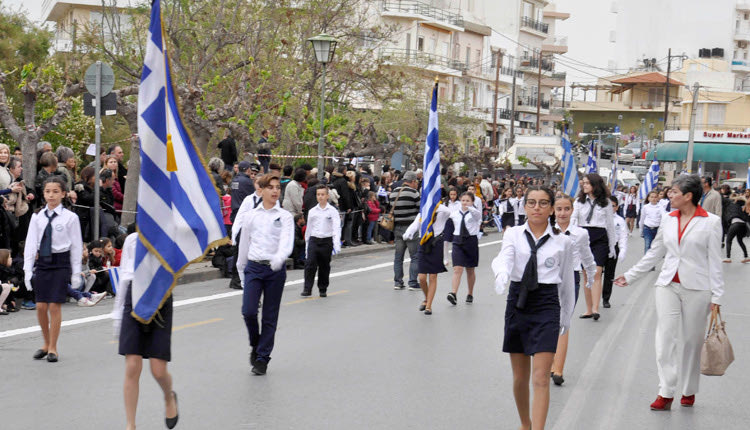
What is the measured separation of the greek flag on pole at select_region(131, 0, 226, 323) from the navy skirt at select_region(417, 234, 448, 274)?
24.8 feet

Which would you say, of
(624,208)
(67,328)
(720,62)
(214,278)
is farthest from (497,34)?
(67,328)

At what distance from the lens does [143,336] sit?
6.77 meters

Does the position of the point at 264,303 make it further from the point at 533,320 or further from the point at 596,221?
the point at 596,221

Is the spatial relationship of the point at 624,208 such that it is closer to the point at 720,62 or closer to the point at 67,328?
the point at 67,328

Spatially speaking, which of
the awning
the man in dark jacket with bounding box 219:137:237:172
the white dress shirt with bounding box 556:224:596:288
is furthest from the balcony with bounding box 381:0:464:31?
the white dress shirt with bounding box 556:224:596:288

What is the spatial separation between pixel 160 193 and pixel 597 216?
810cm

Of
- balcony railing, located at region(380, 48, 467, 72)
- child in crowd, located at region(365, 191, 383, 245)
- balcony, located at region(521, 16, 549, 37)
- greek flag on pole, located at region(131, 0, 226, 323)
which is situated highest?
balcony, located at region(521, 16, 549, 37)

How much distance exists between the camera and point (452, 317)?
44.7 feet

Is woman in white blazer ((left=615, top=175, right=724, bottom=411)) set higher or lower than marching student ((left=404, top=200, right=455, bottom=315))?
higher

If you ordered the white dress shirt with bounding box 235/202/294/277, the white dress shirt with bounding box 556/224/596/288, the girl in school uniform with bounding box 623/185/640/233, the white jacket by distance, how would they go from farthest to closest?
the girl in school uniform with bounding box 623/185/640/233, the white dress shirt with bounding box 235/202/294/277, the white dress shirt with bounding box 556/224/596/288, the white jacket

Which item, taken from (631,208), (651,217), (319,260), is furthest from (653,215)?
(631,208)

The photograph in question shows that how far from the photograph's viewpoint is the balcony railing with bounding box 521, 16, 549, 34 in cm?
8888

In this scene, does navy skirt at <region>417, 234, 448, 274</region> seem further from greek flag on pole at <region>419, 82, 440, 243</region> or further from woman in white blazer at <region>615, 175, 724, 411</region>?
woman in white blazer at <region>615, 175, 724, 411</region>

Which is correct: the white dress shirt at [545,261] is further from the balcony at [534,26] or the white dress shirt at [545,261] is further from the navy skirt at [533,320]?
the balcony at [534,26]
